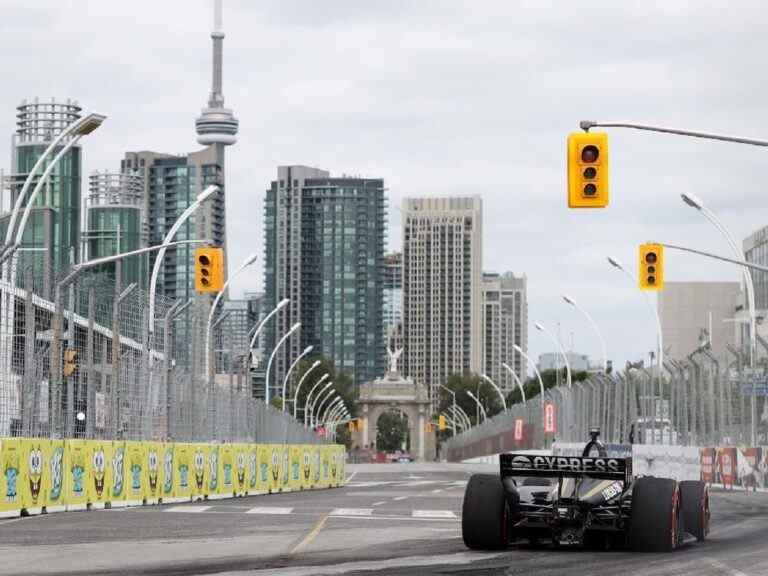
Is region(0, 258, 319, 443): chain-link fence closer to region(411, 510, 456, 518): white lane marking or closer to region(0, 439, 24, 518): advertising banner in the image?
region(0, 439, 24, 518): advertising banner

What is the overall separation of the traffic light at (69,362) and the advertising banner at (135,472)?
2182 mm

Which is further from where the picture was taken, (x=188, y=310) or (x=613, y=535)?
(x=188, y=310)

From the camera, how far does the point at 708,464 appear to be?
1839 inches

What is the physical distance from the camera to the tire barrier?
1081 inches

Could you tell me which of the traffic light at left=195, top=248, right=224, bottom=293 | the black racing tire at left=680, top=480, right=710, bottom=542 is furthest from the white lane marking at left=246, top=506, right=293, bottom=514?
the black racing tire at left=680, top=480, right=710, bottom=542

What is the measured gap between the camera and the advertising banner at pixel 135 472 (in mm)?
33122

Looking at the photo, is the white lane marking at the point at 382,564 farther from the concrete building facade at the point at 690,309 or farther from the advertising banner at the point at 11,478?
the concrete building facade at the point at 690,309

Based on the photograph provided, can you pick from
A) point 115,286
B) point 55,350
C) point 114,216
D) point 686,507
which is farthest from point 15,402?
point 114,216

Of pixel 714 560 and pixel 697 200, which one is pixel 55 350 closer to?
pixel 714 560

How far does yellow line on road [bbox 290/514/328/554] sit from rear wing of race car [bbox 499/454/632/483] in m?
2.38

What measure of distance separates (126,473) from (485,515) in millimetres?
16304

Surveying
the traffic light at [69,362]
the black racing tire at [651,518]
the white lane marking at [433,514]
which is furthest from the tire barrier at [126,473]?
the black racing tire at [651,518]

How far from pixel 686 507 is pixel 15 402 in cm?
1244

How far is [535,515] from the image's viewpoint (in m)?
17.8
